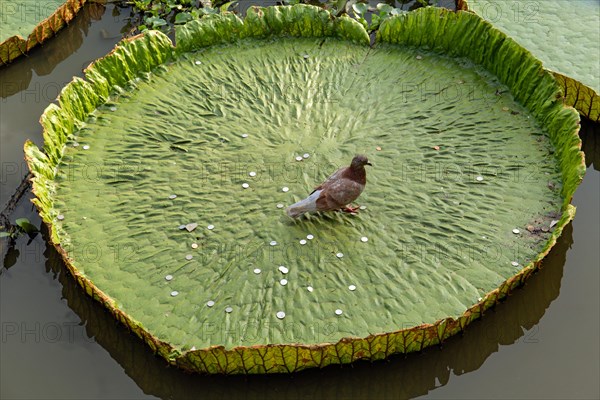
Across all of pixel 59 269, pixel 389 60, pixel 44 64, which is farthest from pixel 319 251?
pixel 44 64

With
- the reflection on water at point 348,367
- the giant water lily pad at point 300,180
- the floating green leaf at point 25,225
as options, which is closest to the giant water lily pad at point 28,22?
the giant water lily pad at point 300,180

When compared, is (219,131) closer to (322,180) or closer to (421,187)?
(322,180)

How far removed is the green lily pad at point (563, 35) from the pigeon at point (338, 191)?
2.22 metres

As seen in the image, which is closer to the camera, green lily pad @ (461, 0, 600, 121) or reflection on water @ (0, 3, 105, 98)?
green lily pad @ (461, 0, 600, 121)

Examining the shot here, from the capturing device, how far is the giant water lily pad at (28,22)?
7.43m

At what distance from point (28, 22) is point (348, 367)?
5.06 m

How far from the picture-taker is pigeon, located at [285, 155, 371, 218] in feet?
17.5

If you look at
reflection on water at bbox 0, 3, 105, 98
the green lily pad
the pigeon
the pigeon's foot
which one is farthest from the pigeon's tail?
reflection on water at bbox 0, 3, 105, 98

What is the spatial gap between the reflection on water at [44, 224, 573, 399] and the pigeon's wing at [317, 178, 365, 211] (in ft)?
3.78

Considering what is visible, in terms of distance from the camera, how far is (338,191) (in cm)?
534

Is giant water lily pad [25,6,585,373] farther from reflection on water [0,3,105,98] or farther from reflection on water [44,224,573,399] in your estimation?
reflection on water [0,3,105,98]

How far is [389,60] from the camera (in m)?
7.04

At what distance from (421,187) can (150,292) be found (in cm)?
221

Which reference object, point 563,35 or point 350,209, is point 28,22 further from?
point 563,35
